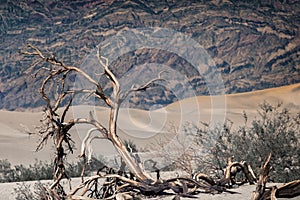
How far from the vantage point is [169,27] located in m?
32.8

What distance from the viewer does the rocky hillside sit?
3008 centimetres

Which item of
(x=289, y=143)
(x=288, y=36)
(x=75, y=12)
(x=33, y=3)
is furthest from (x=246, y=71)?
(x=289, y=143)

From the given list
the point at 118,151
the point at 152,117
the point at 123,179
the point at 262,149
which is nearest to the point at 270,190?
the point at 123,179

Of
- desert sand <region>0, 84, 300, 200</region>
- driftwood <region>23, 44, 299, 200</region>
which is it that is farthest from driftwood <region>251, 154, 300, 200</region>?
desert sand <region>0, 84, 300, 200</region>

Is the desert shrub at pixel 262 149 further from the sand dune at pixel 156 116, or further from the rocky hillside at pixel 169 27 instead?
the rocky hillside at pixel 169 27

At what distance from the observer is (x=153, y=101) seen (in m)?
27.6

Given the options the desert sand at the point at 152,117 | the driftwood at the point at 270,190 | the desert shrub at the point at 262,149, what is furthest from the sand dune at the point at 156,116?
the driftwood at the point at 270,190

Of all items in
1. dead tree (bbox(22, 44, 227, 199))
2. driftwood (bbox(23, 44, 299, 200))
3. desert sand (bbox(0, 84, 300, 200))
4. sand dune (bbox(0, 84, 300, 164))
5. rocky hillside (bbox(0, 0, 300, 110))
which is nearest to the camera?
driftwood (bbox(23, 44, 299, 200))

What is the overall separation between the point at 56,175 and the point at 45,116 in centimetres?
41

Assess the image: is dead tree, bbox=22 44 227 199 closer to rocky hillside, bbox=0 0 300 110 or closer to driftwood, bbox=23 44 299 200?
driftwood, bbox=23 44 299 200

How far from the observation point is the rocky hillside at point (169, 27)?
30.1 metres

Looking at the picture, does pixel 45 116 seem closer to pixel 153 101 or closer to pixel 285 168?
pixel 285 168

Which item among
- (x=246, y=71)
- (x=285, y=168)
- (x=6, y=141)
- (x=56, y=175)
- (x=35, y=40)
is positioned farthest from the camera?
(x=35, y=40)

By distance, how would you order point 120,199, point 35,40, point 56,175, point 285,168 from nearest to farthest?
1. point 120,199
2. point 56,175
3. point 285,168
4. point 35,40
